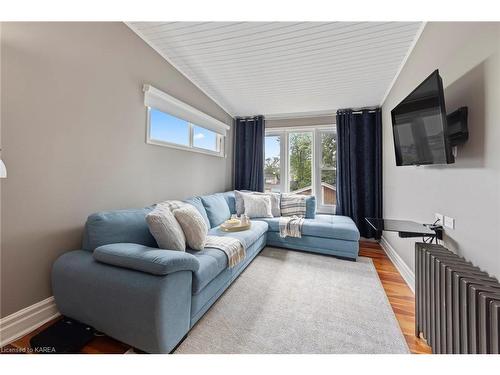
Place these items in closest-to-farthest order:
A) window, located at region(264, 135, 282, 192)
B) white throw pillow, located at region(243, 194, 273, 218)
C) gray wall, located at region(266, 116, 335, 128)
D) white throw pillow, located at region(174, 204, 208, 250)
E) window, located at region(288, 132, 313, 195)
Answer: white throw pillow, located at region(174, 204, 208, 250), white throw pillow, located at region(243, 194, 273, 218), gray wall, located at region(266, 116, 335, 128), window, located at region(288, 132, 313, 195), window, located at region(264, 135, 282, 192)

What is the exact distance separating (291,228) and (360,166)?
1.92 m

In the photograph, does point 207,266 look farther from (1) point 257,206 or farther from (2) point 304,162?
(2) point 304,162

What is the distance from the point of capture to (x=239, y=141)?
4.52m

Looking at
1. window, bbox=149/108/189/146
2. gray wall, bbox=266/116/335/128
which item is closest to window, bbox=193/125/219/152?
window, bbox=149/108/189/146

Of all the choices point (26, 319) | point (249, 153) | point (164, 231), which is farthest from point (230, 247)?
point (249, 153)

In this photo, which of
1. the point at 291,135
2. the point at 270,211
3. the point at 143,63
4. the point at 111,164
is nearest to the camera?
the point at 111,164

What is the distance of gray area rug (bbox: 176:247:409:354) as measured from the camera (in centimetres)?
136

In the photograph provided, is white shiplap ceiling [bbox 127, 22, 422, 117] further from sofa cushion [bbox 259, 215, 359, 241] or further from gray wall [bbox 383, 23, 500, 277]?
sofa cushion [bbox 259, 215, 359, 241]

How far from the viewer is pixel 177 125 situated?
2816mm

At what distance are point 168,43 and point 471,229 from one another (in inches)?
120

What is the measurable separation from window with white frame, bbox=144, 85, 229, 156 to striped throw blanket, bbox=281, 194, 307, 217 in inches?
63.4
